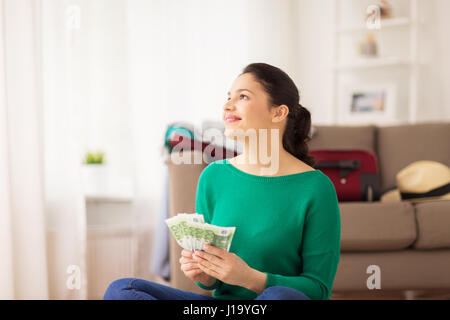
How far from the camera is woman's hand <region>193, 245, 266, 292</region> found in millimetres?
865

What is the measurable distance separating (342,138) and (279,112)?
1.69m

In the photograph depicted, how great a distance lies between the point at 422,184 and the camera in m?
2.10

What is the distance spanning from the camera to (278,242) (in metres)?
0.96

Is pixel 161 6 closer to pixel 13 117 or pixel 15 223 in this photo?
pixel 13 117

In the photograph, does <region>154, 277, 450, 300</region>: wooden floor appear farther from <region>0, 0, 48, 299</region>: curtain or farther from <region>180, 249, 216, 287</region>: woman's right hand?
<region>0, 0, 48, 299</region>: curtain

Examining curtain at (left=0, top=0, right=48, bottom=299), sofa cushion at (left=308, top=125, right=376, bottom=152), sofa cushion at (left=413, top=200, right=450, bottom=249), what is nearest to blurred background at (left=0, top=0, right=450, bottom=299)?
curtain at (left=0, top=0, right=48, bottom=299)

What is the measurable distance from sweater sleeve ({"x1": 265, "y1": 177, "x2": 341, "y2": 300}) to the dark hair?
153 millimetres

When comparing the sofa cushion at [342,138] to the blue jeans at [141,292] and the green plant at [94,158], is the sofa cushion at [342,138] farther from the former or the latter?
the blue jeans at [141,292]

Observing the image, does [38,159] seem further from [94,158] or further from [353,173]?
[353,173]

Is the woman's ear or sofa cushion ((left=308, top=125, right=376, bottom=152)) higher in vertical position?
the woman's ear

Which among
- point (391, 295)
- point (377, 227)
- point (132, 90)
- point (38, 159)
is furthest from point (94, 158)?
point (391, 295)

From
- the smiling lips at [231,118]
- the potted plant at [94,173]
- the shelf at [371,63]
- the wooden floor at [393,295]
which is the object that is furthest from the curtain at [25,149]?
the shelf at [371,63]

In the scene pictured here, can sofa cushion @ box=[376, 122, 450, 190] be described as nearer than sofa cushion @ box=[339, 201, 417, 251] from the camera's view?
No

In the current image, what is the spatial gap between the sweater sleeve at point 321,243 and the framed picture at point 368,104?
2.32m
